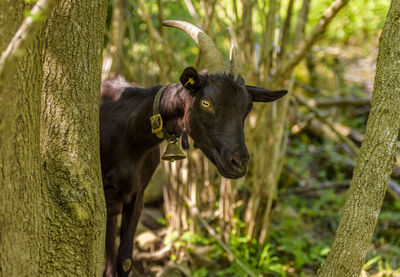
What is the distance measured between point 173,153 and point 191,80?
601 mm

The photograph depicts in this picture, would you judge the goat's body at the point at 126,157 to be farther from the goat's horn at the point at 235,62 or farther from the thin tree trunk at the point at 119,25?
the thin tree trunk at the point at 119,25

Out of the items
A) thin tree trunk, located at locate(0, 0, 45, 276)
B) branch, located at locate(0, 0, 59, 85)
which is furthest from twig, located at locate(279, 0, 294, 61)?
branch, located at locate(0, 0, 59, 85)

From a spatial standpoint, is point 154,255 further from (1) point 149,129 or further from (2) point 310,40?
(2) point 310,40

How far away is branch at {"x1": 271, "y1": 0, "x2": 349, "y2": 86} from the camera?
12.5 feet

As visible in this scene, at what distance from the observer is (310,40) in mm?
3990

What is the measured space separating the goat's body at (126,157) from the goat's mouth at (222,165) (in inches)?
23.9

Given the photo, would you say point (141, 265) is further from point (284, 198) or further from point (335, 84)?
point (335, 84)

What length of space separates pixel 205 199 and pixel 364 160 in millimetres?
3160

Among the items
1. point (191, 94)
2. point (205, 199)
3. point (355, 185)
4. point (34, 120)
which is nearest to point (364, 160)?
point (355, 185)

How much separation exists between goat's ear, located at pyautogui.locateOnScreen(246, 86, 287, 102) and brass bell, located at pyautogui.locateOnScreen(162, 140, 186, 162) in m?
0.68

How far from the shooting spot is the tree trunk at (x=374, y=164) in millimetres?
2686

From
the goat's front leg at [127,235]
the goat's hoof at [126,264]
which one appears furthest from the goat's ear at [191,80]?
the goat's hoof at [126,264]

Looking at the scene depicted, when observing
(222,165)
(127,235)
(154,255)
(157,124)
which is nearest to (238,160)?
(222,165)

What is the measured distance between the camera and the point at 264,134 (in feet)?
17.3
